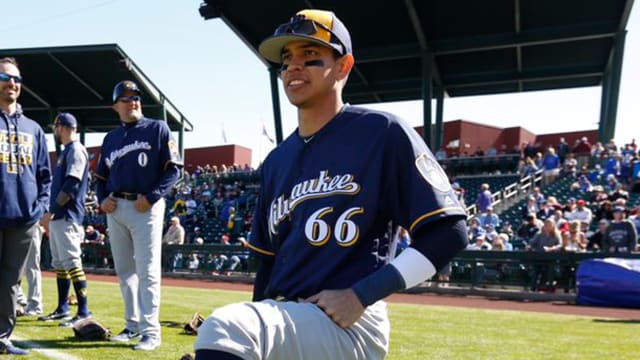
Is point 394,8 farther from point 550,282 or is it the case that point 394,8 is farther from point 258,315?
point 258,315

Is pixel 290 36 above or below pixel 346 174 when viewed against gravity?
above

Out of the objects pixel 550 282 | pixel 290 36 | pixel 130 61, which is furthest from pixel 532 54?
pixel 290 36

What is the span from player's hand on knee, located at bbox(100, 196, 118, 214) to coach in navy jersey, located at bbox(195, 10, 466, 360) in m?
3.13

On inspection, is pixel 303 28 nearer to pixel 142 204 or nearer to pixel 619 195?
pixel 142 204

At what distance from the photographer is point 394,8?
22.0 metres

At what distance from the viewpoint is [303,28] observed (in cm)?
219

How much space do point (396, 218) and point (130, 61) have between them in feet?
90.4

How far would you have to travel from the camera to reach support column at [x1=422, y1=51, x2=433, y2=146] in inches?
950

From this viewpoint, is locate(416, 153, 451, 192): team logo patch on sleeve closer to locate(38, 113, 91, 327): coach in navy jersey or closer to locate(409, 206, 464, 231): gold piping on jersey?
locate(409, 206, 464, 231): gold piping on jersey

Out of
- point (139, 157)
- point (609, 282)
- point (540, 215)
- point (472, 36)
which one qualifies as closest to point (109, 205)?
point (139, 157)

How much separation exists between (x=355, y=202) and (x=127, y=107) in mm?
3864

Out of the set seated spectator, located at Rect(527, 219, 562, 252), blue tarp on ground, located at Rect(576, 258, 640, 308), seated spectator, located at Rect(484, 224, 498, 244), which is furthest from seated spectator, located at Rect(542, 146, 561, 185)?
blue tarp on ground, located at Rect(576, 258, 640, 308)

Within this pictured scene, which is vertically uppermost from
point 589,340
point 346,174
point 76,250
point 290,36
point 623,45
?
point 623,45

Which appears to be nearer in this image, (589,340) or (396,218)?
(396,218)
